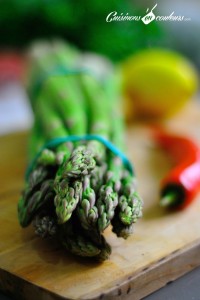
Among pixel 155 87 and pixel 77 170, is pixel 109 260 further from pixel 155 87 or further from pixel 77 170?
pixel 155 87

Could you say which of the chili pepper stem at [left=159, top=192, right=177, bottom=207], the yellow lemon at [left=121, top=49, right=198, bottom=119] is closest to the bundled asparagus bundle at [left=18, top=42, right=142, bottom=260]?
the chili pepper stem at [left=159, top=192, right=177, bottom=207]

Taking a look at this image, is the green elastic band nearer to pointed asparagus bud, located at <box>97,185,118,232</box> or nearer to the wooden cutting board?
the wooden cutting board

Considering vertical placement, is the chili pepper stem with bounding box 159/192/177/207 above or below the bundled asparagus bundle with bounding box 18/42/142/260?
below

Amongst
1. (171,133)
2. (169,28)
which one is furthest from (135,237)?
(169,28)

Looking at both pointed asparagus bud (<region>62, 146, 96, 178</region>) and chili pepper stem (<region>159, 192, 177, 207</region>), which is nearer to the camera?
pointed asparagus bud (<region>62, 146, 96, 178</region>)

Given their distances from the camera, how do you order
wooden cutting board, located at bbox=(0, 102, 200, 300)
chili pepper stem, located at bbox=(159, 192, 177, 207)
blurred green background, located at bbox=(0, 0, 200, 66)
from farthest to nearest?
blurred green background, located at bbox=(0, 0, 200, 66), chili pepper stem, located at bbox=(159, 192, 177, 207), wooden cutting board, located at bbox=(0, 102, 200, 300)

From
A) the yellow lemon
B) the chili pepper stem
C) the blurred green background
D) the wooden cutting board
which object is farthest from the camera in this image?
the blurred green background

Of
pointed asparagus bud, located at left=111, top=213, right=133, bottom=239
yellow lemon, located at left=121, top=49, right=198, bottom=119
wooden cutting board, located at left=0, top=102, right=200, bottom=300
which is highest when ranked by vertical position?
yellow lemon, located at left=121, top=49, right=198, bottom=119
